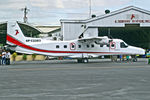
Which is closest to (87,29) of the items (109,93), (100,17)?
(100,17)

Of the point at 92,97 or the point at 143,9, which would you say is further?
the point at 143,9

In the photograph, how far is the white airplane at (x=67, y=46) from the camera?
29.3 meters

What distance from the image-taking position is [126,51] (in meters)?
31.1

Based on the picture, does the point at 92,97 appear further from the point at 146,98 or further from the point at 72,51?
the point at 72,51

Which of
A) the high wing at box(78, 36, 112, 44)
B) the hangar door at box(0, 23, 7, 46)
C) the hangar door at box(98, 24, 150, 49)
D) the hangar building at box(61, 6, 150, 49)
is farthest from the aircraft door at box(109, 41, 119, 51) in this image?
the hangar door at box(0, 23, 7, 46)

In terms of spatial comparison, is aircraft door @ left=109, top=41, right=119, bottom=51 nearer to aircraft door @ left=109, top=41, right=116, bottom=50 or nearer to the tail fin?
aircraft door @ left=109, top=41, right=116, bottom=50

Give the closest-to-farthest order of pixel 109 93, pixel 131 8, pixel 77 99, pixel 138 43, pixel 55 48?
1. pixel 77 99
2. pixel 109 93
3. pixel 55 48
4. pixel 131 8
5. pixel 138 43

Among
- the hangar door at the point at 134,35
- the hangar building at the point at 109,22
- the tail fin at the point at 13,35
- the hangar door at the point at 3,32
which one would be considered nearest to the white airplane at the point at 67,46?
the tail fin at the point at 13,35

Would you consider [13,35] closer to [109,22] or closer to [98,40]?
[98,40]

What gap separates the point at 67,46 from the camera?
2994cm

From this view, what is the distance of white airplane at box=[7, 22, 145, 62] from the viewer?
2933 cm

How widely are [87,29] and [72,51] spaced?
16.0 m

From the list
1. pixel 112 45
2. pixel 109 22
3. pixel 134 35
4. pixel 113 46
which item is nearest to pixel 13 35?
pixel 112 45

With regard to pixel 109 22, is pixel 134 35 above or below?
below
